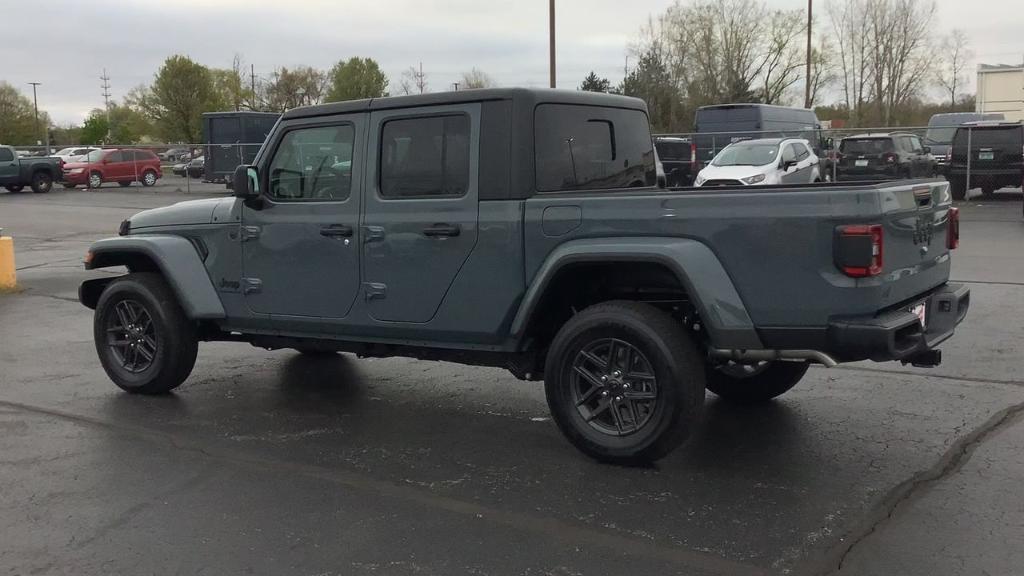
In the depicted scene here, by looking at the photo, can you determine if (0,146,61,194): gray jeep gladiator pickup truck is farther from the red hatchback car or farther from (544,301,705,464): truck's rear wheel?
(544,301,705,464): truck's rear wheel

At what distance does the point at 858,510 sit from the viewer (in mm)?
4309

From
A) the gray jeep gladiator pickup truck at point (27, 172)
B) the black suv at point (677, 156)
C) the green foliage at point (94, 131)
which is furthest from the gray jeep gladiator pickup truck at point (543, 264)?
the green foliage at point (94, 131)

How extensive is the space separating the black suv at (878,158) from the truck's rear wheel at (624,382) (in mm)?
19899

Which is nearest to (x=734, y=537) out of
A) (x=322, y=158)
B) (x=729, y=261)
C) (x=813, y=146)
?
(x=729, y=261)

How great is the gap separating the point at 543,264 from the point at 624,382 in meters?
0.73

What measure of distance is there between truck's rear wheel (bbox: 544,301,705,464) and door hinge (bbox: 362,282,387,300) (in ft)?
3.62

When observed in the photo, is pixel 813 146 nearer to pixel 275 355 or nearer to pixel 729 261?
pixel 275 355

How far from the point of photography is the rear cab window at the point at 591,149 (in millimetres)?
5281

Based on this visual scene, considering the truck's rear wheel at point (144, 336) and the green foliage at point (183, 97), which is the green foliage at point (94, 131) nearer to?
the green foliage at point (183, 97)

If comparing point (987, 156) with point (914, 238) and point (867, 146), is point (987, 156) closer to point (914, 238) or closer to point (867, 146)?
point (867, 146)

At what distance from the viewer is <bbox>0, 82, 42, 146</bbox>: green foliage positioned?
84.7 meters

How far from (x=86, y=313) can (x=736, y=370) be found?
7.19 meters

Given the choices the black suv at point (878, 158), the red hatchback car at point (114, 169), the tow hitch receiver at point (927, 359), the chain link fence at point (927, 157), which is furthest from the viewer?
the red hatchback car at point (114, 169)

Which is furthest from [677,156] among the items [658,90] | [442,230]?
[658,90]
